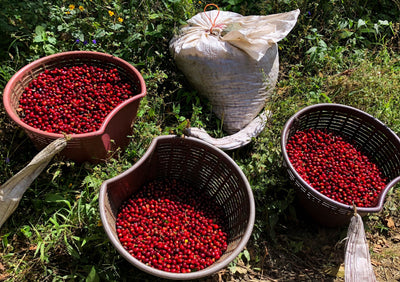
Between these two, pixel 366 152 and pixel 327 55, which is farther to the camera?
pixel 327 55

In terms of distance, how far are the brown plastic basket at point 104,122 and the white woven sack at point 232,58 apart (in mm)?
593

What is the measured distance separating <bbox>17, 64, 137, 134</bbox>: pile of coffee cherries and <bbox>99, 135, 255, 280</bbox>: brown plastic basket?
468 millimetres

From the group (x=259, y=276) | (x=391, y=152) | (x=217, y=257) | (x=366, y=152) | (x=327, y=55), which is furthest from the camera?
(x=327, y=55)

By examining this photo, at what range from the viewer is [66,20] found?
332 cm

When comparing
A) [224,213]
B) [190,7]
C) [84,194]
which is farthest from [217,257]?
[190,7]

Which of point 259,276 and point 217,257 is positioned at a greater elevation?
point 217,257

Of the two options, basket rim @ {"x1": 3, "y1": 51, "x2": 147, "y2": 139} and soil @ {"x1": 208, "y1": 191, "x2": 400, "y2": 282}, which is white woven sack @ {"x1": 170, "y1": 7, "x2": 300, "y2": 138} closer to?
basket rim @ {"x1": 3, "y1": 51, "x2": 147, "y2": 139}

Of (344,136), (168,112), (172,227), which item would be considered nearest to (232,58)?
(168,112)

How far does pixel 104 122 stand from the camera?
8.14ft

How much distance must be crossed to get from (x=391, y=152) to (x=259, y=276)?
4.57ft

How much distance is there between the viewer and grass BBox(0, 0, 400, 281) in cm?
254

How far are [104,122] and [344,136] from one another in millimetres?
2001

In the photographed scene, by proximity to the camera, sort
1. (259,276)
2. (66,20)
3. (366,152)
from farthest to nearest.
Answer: (66,20), (366,152), (259,276)

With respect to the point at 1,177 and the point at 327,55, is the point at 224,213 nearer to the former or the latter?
the point at 1,177
